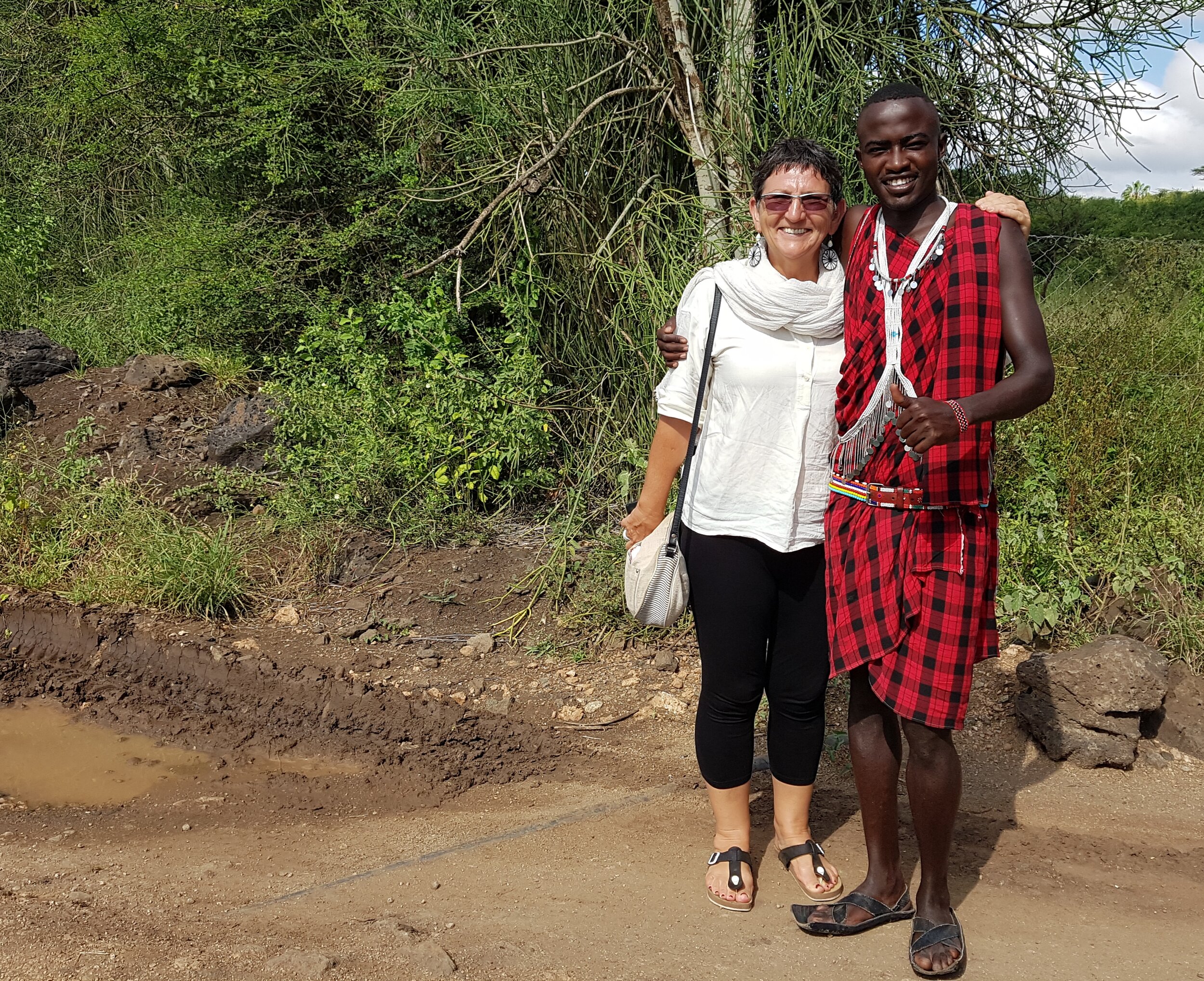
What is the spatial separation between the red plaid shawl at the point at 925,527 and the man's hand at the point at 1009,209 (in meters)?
0.05

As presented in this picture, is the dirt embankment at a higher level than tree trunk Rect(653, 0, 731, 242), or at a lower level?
lower

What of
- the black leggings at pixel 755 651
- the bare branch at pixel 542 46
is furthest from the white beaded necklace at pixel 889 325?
the bare branch at pixel 542 46

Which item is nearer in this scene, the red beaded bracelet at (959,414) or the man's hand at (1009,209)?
the red beaded bracelet at (959,414)

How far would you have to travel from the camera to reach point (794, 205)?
8.11 feet

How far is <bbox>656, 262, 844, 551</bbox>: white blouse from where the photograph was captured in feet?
8.27

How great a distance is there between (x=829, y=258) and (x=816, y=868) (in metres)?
1.58

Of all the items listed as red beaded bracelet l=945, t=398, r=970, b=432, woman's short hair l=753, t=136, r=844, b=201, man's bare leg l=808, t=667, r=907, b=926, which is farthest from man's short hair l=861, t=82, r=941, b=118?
man's bare leg l=808, t=667, r=907, b=926

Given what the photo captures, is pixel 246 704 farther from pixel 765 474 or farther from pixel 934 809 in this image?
pixel 934 809

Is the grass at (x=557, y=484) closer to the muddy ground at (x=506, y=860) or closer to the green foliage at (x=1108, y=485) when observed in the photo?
the green foliage at (x=1108, y=485)

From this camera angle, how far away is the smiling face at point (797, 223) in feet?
8.08

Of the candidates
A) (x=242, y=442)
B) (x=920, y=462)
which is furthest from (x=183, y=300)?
(x=920, y=462)

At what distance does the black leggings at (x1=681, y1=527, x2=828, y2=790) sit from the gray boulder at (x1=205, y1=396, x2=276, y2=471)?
13.7ft

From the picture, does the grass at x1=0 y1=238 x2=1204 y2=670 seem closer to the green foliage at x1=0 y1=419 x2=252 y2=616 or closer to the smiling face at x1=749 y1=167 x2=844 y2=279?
the green foliage at x1=0 y1=419 x2=252 y2=616

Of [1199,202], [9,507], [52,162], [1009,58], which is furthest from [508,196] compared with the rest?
[1199,202]
